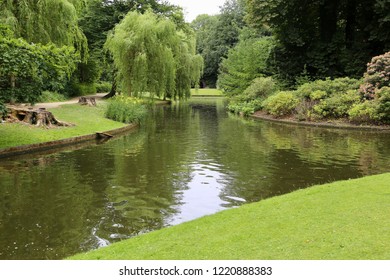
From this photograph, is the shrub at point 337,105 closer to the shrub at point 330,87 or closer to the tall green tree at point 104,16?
the shrub at point 330,87

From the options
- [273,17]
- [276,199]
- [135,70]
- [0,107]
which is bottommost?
[276,199]

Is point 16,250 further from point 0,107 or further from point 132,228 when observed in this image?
point 0,107

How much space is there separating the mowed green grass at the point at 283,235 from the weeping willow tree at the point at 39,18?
16784mm

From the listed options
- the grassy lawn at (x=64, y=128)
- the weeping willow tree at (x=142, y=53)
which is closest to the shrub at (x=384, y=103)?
the weeping willow tree at (x=142, y=53)

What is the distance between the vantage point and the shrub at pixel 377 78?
78.0 feet

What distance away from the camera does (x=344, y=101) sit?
2569cm

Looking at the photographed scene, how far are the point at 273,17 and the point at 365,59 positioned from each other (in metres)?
8.26

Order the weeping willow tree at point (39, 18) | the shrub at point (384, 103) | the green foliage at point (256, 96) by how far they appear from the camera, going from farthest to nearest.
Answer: the green foliage at point (256, 96)
the shrub at point (384, 103)
the weeping willow tree at point (39, 18)

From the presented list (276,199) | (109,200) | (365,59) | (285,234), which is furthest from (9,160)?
(365,59)

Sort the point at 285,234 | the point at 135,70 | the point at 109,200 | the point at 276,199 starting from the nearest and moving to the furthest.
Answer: the point at 285,234 < the point at 276,199 < the point at 109,200 < the point at 135,70

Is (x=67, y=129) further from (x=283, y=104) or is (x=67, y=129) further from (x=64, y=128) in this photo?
(x=283, y=104)

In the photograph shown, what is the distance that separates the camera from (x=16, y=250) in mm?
6453

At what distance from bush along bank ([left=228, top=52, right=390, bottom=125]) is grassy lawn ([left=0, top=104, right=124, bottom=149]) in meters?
12.8

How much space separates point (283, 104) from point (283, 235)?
79.0 ft
